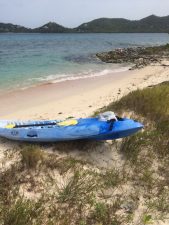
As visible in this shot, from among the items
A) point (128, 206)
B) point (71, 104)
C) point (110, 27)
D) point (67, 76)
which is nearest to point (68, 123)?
point (128, 206)

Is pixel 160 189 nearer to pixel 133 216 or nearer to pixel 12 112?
pixel 133 216

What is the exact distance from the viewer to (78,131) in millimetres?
6746

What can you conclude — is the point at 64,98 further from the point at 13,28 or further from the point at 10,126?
the point at 13,28

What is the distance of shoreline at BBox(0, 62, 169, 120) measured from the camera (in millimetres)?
10430

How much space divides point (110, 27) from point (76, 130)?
6836 inches

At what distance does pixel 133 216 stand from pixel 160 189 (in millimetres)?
865

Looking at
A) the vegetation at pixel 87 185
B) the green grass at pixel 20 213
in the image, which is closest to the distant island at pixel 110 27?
the vegetation at pixel 87 185

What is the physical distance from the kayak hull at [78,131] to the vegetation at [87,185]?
0.63 ft

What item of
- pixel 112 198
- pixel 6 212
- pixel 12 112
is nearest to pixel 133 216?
pixel 112 198

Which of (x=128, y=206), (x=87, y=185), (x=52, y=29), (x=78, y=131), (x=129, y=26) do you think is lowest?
(x=128, y=206)

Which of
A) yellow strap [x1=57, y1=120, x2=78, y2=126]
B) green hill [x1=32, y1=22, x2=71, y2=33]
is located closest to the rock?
yellow strap [x1=57, y1=120, x2=78, y2=126]

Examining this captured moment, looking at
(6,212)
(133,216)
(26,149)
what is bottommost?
(133,216)

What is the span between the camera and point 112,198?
521 cm

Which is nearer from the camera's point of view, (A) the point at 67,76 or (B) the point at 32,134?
(B) the point at 32,134
